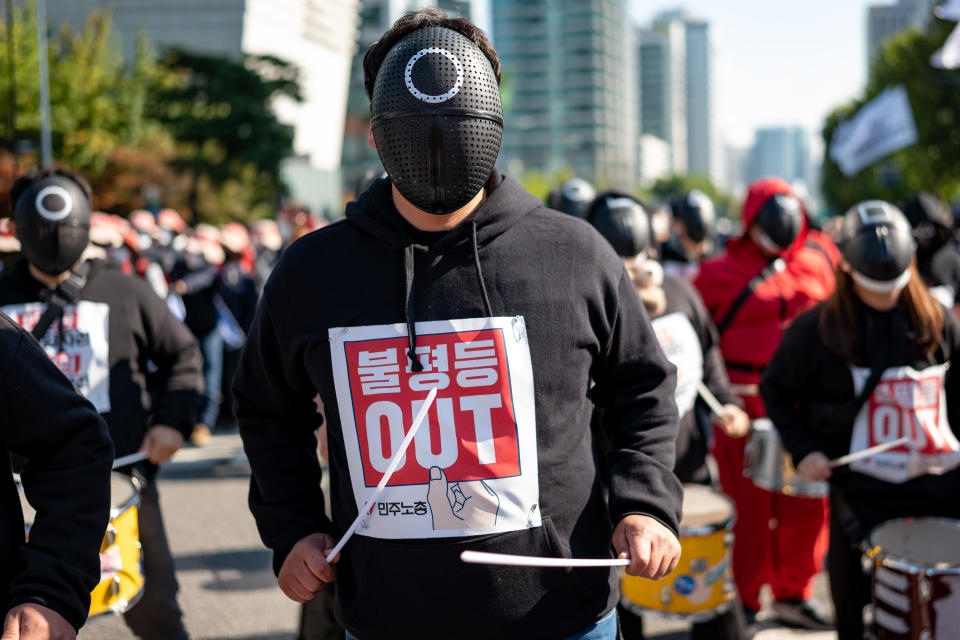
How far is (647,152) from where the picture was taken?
186 metres

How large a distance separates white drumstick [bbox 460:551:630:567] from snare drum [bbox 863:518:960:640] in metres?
1.68

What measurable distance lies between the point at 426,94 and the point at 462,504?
3.01 ft

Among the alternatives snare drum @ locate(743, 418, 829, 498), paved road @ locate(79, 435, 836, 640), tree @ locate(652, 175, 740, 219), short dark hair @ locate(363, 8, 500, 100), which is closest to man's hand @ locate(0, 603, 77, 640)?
short dark hair @ locate(363, 8, 500, 100)

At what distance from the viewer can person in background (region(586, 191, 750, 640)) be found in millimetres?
4188

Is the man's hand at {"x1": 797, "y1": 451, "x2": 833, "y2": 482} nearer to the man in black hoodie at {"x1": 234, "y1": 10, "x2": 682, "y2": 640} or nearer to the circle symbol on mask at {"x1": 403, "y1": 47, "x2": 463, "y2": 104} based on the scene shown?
the man in black hoodie at {"x1": 234, "y1": 10, "x2": 682, "y2": 640}

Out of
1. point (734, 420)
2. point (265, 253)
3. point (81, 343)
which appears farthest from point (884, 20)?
point (81, 343)

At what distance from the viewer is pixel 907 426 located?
3.87 metres

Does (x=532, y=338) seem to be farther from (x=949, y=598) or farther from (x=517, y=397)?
(x=949, y=598)

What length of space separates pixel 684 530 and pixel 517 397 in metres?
1.83

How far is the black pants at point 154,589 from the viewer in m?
3.86

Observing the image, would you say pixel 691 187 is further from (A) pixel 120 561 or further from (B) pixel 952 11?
(A) pixel 120 561

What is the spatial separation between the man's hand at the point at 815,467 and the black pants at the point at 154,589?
2.65m

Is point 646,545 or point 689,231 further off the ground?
point 689,231

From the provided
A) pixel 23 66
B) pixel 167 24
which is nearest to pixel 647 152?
pixel 167 24
